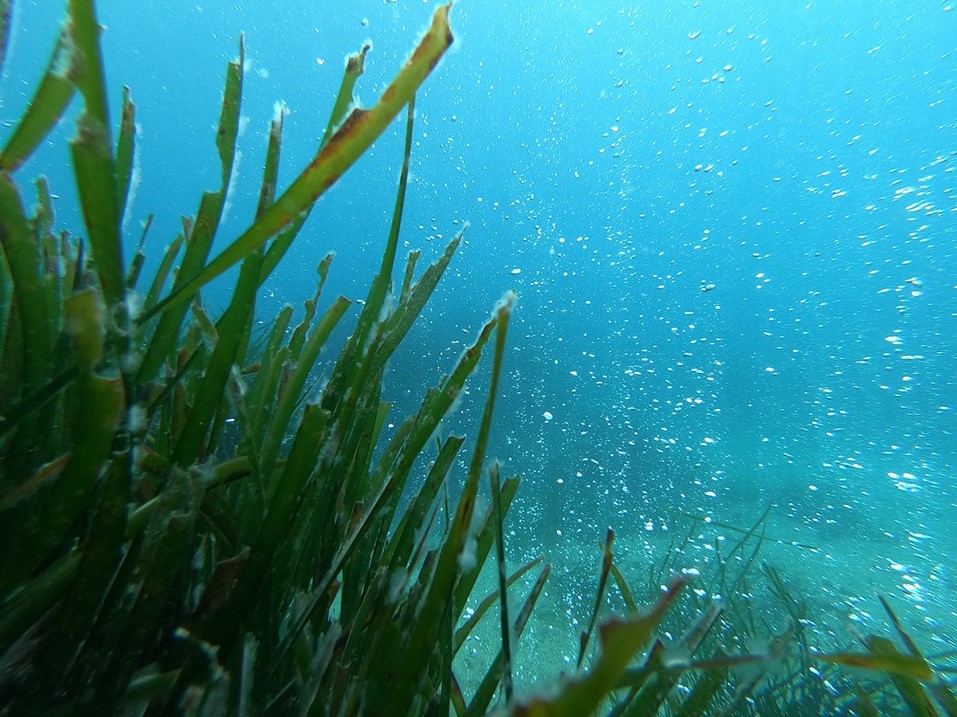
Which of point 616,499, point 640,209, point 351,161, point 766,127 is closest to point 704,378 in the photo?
point 640,209

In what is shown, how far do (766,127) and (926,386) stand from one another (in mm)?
23875

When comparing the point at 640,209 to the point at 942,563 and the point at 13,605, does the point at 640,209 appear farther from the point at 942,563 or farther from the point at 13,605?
the point at 13,605

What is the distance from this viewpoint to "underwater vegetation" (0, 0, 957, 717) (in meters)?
0.38

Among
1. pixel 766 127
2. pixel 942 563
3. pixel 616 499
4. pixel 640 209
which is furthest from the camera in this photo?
pixel 640 209

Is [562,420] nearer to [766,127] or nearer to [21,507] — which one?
[21,507]

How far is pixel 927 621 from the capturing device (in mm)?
8086

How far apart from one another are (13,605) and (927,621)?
463 inches

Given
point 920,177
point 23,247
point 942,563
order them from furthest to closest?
point 920,177
point 942,563
point 23,247

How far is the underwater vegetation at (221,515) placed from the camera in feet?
1.26

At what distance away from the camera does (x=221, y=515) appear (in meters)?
0.60

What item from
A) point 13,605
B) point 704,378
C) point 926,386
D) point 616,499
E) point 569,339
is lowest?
point 13,605

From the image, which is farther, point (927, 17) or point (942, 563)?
point (927, 17)

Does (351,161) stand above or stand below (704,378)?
below

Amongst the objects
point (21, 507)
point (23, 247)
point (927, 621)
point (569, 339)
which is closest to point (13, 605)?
point (21, 507)
